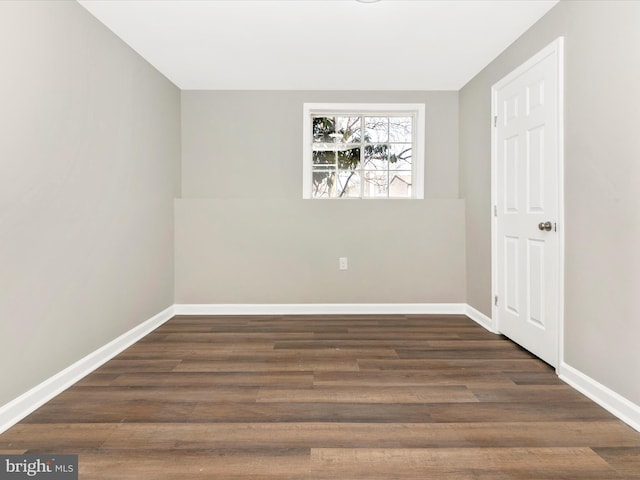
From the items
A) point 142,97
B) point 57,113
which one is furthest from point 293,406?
point 142,97

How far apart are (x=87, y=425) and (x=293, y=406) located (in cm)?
97

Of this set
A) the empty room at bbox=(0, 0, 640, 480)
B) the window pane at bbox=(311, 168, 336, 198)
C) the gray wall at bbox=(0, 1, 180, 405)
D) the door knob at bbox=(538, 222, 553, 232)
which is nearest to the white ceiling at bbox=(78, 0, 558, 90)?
the empty room at bbox=(0, 0, 640, 480)

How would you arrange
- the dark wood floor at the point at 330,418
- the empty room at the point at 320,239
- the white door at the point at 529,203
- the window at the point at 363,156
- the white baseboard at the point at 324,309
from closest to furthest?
1. the dark wood floor at the point at 330,418
2. the empty room at the point at 320,239
3. the white door at the point at 529,203
4. the white baseboard at the point at 324,309
5. the window at the point at 363,156

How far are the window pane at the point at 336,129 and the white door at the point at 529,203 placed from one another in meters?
1.42

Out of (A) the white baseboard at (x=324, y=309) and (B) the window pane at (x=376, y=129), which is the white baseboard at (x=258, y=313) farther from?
(B) the window pane at (x=376, y=129)

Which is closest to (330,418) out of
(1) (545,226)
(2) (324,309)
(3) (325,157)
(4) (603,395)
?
(4) (603,395)

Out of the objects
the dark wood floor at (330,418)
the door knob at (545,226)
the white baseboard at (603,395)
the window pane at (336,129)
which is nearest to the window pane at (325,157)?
the window pane at (336,129)

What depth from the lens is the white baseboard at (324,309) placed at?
4.02 metres

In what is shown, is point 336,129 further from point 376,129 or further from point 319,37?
point 319,37

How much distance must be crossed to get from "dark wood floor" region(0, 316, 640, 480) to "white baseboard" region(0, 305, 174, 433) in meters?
0.05

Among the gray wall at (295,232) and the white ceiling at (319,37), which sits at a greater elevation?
the white ceiling at (319,37)

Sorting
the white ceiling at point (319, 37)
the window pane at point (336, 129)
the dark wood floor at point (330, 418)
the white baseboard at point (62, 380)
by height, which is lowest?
the dark wood floor at point (330, 418)

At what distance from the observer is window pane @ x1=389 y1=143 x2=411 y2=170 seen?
4.19m

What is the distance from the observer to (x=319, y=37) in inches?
114
